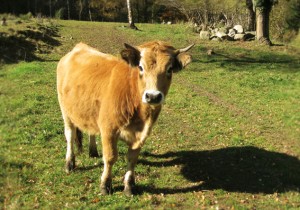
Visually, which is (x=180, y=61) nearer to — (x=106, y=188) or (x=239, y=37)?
(x=106, y=188)

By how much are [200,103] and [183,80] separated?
3.83 meters

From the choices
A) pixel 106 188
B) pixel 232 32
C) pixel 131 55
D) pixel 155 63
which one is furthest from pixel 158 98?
pixel 232 32

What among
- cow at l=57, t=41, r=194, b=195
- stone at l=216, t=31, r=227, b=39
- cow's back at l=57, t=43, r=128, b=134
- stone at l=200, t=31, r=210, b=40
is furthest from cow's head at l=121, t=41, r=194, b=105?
stone at l=200, t=31, r=210, b=40

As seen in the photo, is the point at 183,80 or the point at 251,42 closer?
the point at 183,80

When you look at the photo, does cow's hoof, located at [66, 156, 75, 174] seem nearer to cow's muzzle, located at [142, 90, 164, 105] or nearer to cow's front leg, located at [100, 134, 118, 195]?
cow's front leg, located at [100, 134, 118, 195]

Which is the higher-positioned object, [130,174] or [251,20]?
[251,20]

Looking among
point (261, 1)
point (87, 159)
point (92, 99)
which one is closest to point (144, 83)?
point (92, 99)

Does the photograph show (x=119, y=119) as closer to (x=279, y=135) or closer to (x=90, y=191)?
(x=90, y=191)

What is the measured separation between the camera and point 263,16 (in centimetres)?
2586

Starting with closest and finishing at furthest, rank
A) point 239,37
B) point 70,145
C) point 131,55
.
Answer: point 131,55, point 70,145, point 239,37

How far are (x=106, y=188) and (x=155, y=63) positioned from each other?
8.69 feet

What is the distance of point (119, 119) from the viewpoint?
22.9 ft

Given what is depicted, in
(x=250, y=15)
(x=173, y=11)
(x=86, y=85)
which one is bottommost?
(x=86, y=85)

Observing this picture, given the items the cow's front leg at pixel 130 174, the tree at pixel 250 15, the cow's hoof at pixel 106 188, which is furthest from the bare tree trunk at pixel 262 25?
the cow's hoof at pixel 106 188
